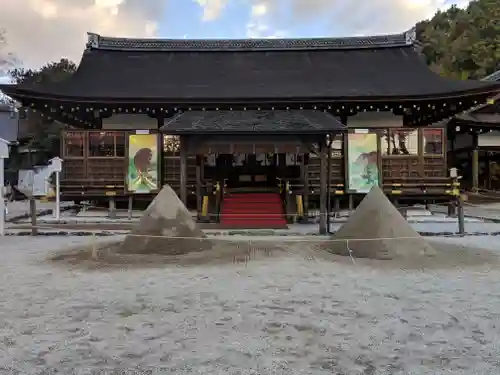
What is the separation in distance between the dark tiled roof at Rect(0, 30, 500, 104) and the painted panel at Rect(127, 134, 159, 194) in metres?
1.30

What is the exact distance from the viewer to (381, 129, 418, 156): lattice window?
15.3m

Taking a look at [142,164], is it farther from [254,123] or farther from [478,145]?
[478,145]

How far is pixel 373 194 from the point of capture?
28.5 feet

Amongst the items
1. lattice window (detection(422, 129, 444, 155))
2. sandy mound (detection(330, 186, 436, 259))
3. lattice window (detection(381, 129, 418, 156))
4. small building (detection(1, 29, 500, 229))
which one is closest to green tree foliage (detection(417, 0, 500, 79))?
small building (detection(1, 29, 500, 229))

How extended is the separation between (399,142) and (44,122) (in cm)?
2898

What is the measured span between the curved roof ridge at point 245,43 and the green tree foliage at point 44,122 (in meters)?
10.3

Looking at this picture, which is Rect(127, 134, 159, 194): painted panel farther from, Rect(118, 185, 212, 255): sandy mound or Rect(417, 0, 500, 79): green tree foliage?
Rect(417, 0, 500, 79): green tree foliage

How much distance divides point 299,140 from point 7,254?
7085 millimetres

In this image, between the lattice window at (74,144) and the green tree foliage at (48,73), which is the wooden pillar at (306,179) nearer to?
the lattice window at (74,144)

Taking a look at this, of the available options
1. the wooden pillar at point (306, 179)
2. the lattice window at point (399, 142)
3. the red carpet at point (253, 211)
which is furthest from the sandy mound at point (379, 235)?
the lattice window at point (399, 142)

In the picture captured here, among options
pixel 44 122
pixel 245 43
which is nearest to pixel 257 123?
pixel 245 43

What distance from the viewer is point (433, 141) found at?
603 inches

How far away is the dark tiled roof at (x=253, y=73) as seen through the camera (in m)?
15.1

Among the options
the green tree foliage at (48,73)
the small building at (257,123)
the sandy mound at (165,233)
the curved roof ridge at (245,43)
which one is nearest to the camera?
the sandy mound at (165,233)
